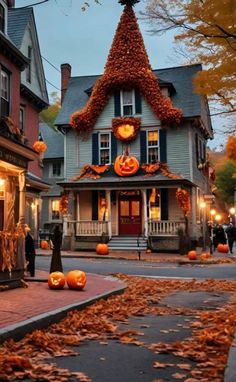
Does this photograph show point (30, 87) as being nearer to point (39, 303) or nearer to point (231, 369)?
point (39, 303)

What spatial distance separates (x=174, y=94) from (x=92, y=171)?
23.4 feet

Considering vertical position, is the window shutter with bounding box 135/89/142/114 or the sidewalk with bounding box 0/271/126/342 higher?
the window shutter with bounding box 135/89/142/114

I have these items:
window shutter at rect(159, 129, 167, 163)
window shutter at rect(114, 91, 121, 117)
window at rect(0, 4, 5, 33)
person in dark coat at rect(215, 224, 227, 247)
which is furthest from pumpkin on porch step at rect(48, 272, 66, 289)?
window shutter at rect(114, 91, 121, 117)

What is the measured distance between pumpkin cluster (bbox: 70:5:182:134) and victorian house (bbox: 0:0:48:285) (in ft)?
11.7

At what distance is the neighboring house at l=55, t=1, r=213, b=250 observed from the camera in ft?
94.7

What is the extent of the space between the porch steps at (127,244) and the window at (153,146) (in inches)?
196

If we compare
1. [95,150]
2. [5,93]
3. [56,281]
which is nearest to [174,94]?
[95,150]

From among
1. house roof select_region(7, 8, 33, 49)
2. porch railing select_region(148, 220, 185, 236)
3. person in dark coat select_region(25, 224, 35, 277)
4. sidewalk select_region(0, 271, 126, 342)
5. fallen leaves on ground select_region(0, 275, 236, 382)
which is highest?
house roof select_region(7, 8, 33, 49)

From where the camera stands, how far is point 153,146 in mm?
29703

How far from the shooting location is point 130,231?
2995 centimetres

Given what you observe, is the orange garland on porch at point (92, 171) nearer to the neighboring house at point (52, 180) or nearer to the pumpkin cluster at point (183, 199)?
the pumpkin cluster at point (183, 199)

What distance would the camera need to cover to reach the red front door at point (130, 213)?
29906 mm

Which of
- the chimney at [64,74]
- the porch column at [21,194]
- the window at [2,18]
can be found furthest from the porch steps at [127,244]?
the chimney at [64,74]

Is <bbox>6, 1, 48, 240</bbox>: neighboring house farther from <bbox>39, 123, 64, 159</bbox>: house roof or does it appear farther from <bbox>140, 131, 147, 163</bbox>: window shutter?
<bbox>39, 123, 64, 159</bbox>: house roof
